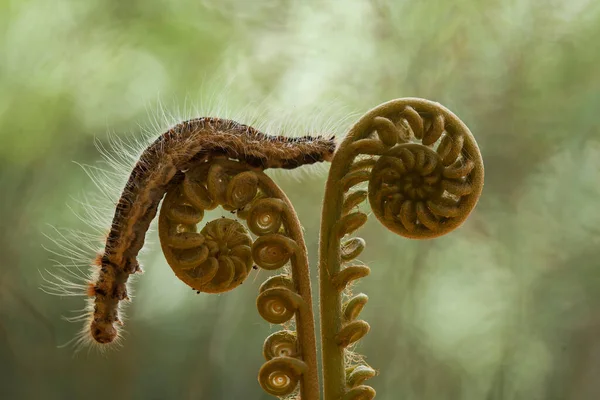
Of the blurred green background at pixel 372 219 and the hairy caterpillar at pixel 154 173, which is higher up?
the blurred green background at pixel 372 219

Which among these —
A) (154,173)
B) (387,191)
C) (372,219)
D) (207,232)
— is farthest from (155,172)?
(372,219)

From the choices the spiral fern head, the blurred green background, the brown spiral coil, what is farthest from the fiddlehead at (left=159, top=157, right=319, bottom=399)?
the blurred green background

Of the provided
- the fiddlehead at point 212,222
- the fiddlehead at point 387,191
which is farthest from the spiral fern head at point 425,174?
the fiddlehead at point 212,222

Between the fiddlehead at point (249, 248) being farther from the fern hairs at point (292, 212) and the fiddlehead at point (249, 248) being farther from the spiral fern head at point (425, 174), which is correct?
the spiral fern head at point (425, 174)

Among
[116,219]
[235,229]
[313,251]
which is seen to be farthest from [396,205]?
[313,251]

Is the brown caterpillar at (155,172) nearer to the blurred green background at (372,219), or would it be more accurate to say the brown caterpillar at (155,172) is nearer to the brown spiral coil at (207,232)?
the brown spiral coil at (207,232)

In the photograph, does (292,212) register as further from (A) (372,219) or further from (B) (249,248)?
(A) (372,219)

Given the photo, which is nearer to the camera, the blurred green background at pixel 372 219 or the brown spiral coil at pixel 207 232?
the brown spiral coil at pixel 207 232

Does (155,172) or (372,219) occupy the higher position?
(372,219)
